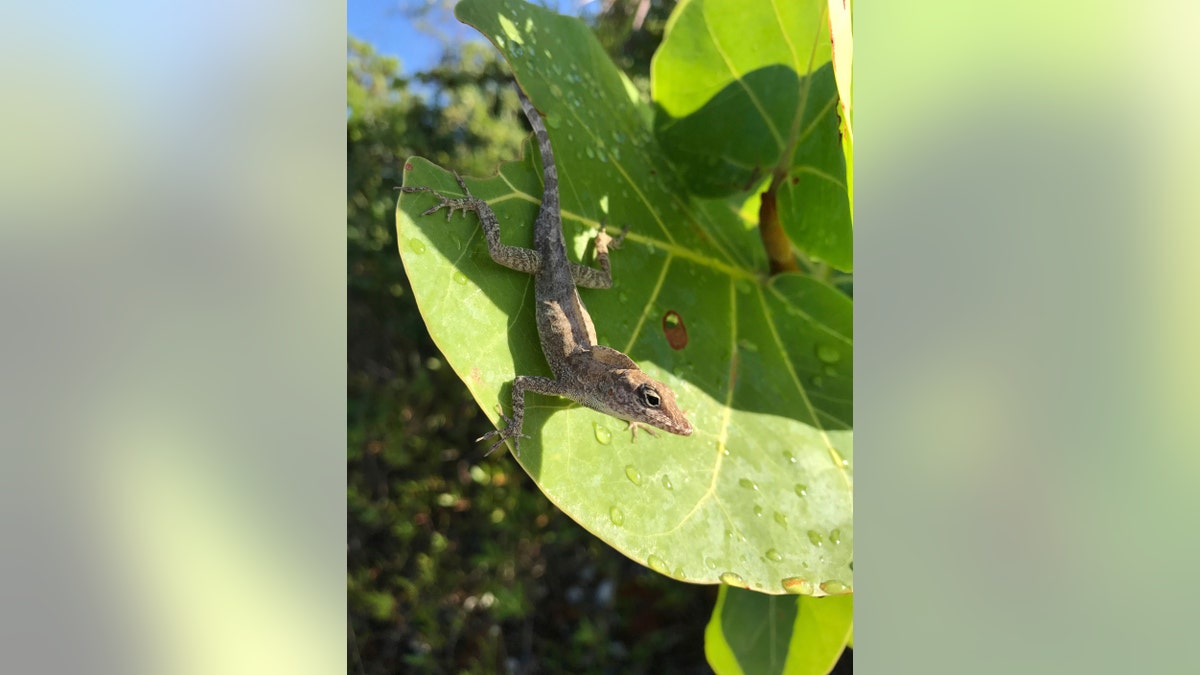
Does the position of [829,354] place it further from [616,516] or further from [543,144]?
[543,144]

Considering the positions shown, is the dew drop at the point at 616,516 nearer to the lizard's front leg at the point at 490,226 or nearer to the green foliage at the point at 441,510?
the lizard's front leg at the point at 490,226

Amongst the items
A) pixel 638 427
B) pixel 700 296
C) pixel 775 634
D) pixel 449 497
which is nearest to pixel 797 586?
pixel 775 634

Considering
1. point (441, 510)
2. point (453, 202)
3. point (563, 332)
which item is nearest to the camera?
point (453, 202)

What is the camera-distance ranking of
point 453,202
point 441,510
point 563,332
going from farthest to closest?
point 441,510, point 563,332, point 453,202

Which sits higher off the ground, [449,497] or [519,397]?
[519,397]

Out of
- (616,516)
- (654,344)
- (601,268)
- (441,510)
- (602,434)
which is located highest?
(601,268)
